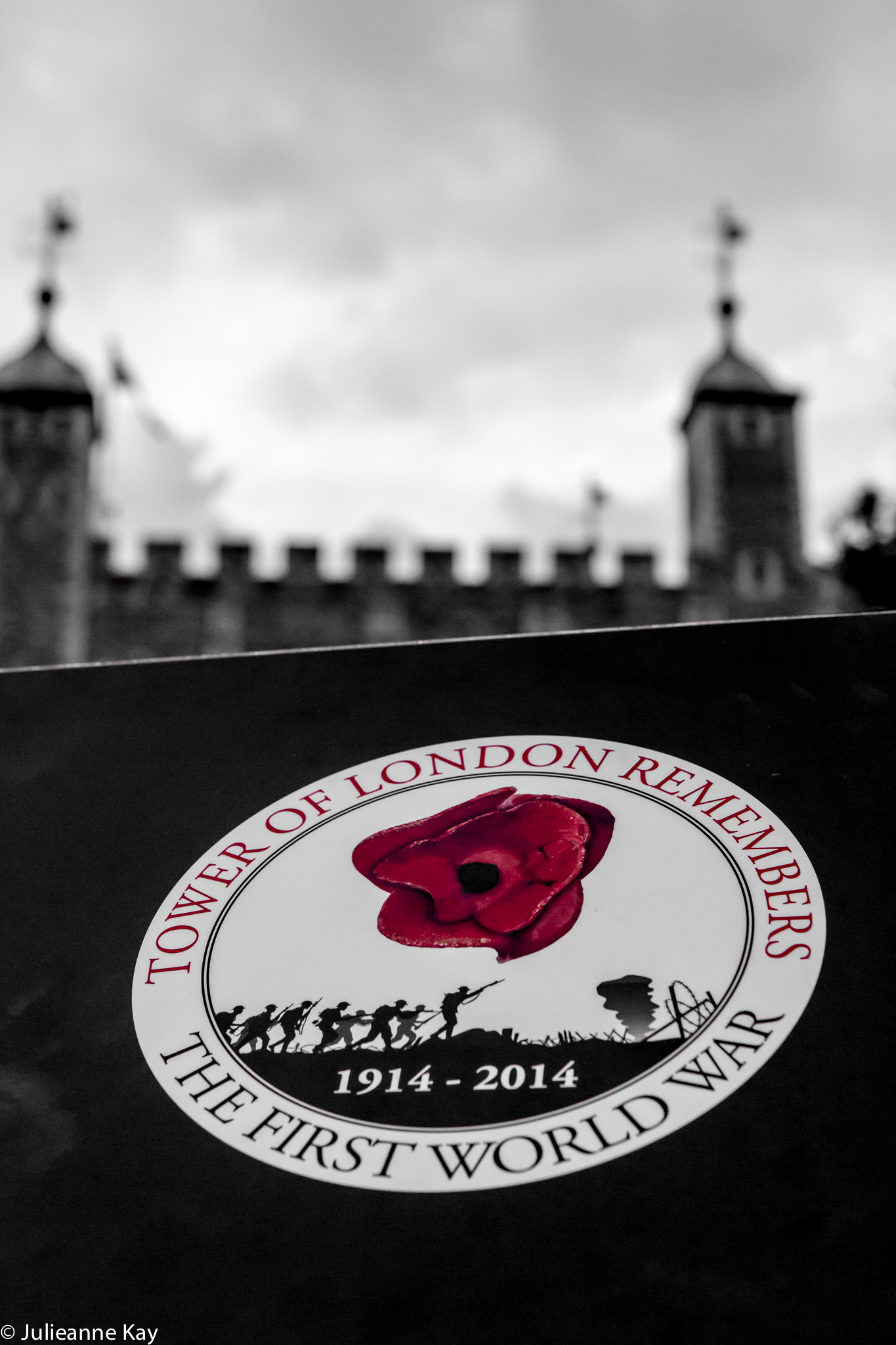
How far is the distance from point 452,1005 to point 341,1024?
28cm

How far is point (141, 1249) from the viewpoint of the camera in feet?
11.0

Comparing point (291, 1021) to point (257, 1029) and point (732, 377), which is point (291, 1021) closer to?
point (257, 1029)

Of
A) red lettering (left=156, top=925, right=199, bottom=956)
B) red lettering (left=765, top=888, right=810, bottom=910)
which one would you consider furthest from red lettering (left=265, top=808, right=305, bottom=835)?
red lettering (left=765, top=888, right=810, bottom=910)

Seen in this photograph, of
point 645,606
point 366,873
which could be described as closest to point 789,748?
point 366,873

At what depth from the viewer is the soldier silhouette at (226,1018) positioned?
3.81m

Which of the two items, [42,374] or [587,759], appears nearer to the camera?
[587,759]

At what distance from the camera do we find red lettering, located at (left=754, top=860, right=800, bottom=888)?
396 cm

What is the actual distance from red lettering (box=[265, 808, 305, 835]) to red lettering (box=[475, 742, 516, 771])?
21.3 inches

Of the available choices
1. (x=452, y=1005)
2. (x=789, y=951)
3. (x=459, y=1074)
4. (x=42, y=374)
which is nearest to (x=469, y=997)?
(x=452, y=1005)

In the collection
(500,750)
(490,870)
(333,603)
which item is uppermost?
(333,603)

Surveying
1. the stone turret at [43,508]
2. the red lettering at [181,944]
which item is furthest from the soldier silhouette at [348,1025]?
the stone turret at [43,508]

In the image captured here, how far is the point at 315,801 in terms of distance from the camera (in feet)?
14.9

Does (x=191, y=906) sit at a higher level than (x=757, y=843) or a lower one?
lower

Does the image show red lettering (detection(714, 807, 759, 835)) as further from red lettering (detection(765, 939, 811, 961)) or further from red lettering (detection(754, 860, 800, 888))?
red lettering (detection(765, 939, 811, 961))
